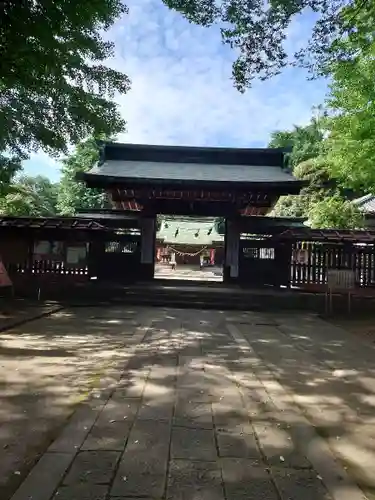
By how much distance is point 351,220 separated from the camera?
2033 centimetres

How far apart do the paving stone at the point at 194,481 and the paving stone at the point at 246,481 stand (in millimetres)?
61

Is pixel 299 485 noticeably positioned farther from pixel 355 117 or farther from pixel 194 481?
pixel 355 117

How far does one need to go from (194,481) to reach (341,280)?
10.3m

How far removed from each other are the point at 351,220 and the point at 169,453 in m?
19.5

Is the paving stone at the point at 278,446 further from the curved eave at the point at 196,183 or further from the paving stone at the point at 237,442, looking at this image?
the curved eave at the point at 196,183

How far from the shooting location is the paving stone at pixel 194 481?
249 centimetres

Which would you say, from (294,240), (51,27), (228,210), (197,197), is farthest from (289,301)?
(51,27)

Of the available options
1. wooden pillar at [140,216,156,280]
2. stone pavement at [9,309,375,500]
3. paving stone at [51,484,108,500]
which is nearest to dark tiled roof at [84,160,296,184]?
wooden pillar at [140,216,156,280]

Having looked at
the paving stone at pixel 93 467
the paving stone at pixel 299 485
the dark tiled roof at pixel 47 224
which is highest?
the dark tiled roof at pixel 47 224

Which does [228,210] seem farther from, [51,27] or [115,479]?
[115,479]

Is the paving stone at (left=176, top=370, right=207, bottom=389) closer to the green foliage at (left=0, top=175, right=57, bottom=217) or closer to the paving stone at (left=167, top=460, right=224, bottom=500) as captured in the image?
the paving stone at (left=167, top=460, right=224, bottom=500)

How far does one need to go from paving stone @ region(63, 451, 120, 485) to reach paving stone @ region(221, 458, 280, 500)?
30.6 inches

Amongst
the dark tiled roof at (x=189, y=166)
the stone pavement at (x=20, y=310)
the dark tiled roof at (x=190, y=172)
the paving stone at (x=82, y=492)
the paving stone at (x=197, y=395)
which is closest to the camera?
the paving stone at (x=82, y=492)

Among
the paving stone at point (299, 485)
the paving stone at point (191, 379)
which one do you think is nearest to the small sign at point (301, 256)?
the paving stone at point (191, 379)
